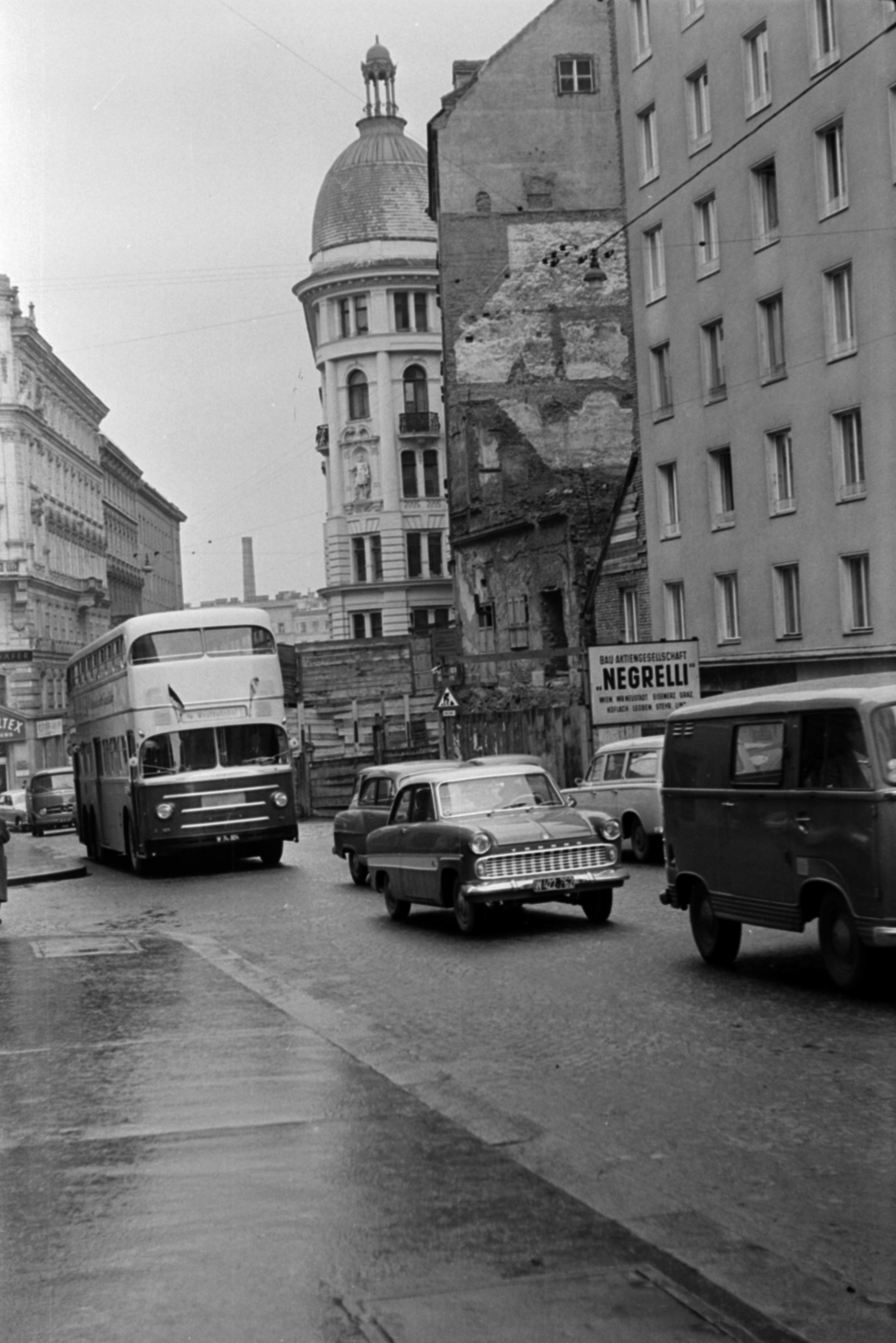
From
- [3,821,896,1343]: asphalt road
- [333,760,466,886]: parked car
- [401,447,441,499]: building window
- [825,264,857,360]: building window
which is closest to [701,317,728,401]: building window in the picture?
[825,264,857,360]: building window

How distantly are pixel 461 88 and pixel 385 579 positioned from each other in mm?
28614

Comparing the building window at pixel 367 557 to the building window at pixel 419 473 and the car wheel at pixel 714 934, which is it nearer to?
the building window at pixel 419 473

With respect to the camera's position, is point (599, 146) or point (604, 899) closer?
point (604, 899)

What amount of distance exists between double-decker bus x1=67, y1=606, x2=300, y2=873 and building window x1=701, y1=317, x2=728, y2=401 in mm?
16537

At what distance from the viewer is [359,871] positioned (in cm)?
2422

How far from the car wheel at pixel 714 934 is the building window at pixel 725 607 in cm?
2797

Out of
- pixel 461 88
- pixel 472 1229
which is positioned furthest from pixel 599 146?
pixel 472 1229

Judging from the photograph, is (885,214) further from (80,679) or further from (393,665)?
(393,665)

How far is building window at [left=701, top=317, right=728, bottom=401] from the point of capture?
4112 cm

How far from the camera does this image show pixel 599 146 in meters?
56.9

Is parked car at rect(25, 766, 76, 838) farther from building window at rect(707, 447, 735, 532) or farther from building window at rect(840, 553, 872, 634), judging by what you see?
building window at rect(840, 553, 872, 634)

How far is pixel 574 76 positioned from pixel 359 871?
3917 centimetres

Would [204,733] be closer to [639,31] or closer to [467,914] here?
[467,914]

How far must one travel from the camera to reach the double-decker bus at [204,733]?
27719mm
